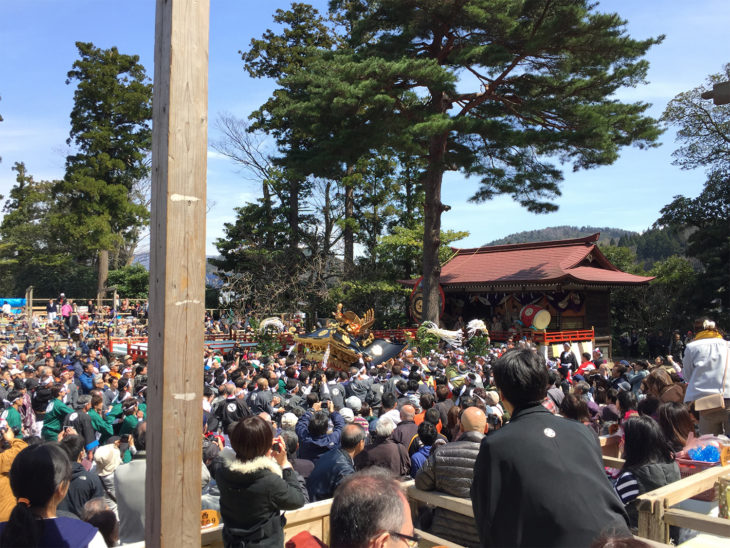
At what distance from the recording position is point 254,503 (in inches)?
104

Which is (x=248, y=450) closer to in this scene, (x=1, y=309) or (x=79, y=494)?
(x=79, y=494)

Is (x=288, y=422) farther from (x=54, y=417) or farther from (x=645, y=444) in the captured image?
(x=645, y=444)

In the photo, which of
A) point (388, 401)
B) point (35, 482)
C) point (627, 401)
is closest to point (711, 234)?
point (627, 401)

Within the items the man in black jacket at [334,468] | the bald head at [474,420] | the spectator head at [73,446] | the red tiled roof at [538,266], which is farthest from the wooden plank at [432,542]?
the red tiled roof at [538,266]

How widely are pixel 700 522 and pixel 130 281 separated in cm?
3401

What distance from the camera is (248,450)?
278 cm

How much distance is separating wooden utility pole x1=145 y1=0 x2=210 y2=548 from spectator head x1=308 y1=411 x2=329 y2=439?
3432 millimetres

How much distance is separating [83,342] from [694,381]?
65.3 ft

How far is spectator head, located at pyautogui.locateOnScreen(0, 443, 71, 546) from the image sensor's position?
209 centimetres

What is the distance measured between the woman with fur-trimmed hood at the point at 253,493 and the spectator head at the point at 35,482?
750 millimetres

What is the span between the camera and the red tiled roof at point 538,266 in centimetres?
Result: 2056

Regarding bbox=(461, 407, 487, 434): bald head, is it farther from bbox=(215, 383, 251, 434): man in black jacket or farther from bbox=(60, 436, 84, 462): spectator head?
bbox=(215, 383, 251, 434): man in black jacket

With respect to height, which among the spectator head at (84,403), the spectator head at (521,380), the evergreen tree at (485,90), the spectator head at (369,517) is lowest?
the spectator head at (84,403)

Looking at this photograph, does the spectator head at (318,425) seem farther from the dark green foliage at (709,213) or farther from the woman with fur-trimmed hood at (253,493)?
the dark green foliage at (709,213)
